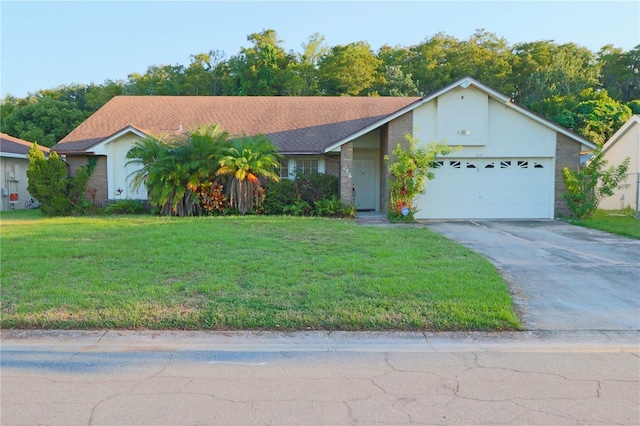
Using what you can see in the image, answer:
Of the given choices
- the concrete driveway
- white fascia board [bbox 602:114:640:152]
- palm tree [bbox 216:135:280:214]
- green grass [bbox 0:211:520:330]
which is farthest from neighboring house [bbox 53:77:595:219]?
white fascia board [bbox 602:114:640:152]

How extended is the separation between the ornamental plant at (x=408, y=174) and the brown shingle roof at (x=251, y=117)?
4.42 metres

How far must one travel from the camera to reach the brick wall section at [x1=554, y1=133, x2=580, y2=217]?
688 inches

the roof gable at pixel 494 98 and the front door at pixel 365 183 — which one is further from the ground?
the roof gable at pixel 494 98

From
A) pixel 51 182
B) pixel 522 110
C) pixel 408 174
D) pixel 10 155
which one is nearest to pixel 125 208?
pixel 51 182

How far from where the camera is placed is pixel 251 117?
23125 millimetres

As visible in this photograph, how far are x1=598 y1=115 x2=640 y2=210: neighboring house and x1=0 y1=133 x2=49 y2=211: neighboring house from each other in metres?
27.6

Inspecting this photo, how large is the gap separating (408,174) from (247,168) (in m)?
5.64

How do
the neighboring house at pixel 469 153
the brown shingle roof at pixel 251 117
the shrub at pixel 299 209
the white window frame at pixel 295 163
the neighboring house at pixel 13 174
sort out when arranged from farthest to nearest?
the neighboring house at pixel 13 174 → the brown shingle roof at pixel 251 117 → the white window frame at pixel 295 163 → the shrub at pixel 299 209 → the neighboring house at pixel 469 153

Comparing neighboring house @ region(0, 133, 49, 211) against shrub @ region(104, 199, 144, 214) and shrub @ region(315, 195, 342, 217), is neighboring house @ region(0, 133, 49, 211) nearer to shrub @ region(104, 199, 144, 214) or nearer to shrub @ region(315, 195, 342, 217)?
shrub @ region(104, 199, 144, 214)

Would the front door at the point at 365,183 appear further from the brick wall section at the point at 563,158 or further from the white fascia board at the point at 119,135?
the white fascia board at the point at 119,135

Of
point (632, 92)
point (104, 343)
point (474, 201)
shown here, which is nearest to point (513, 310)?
point (104, 343)

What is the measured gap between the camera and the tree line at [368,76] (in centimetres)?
3944

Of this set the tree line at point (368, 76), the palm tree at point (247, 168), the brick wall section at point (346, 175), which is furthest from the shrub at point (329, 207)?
the tree line at point (368, 76)

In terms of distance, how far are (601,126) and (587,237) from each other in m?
21.6
